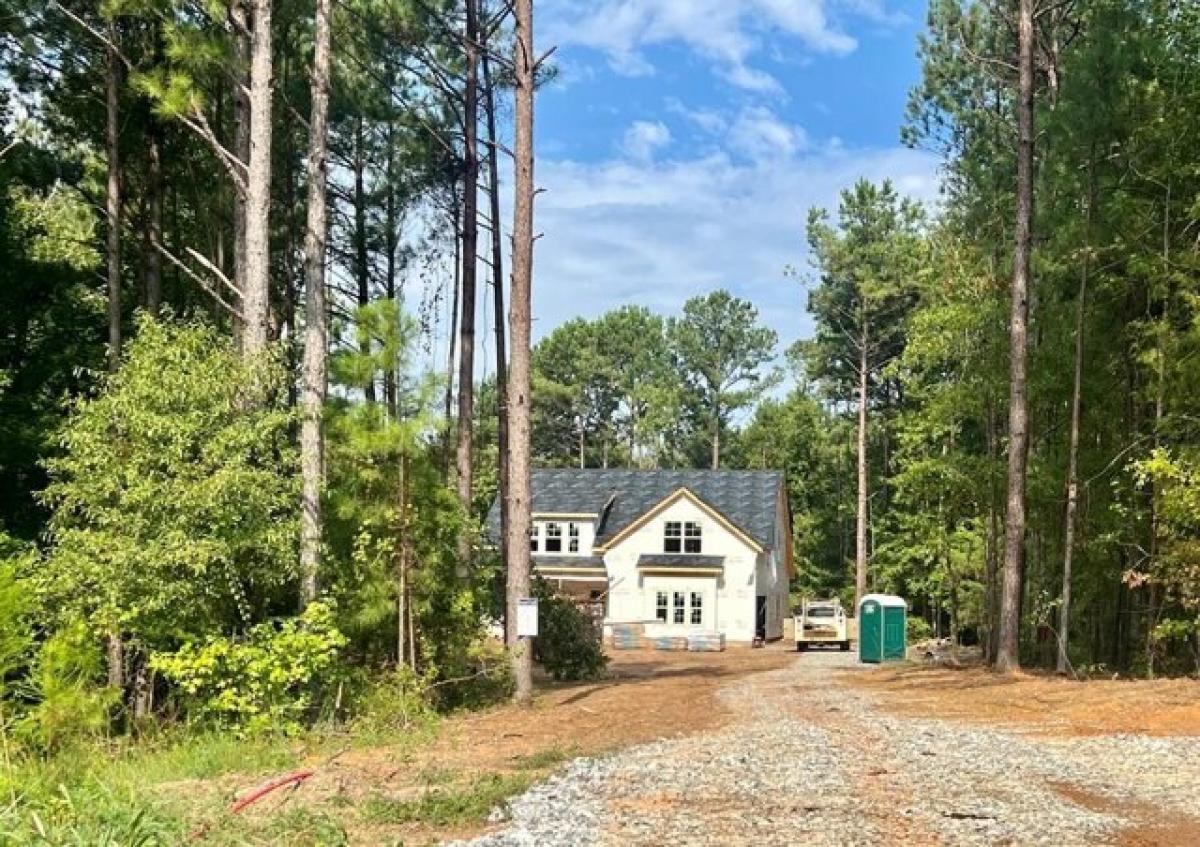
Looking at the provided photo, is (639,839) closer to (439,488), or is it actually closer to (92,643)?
(92,643)

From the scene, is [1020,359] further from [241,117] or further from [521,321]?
[241,117]

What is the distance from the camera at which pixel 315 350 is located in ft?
46.0

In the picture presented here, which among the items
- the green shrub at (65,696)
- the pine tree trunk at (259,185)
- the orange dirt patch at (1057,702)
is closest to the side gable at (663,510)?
the orange dirt patch at (1057,702)

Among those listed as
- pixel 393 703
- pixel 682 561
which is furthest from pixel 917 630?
pixel 393 703

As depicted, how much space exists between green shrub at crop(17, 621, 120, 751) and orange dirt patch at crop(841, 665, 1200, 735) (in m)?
9.88

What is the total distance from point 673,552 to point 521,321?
87.5ft

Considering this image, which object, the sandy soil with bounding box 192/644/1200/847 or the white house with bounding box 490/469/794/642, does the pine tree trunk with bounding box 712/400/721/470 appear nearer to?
the white house with bounding box 490/469/794/642

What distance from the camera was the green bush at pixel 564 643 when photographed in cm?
2123

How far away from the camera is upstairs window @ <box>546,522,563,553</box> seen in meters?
43.5

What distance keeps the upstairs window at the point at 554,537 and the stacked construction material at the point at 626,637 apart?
785cm

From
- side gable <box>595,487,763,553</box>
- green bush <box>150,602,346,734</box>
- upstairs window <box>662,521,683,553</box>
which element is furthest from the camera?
upstairs window <box>662,521,683,553</box>

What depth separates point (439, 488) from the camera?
14750mm

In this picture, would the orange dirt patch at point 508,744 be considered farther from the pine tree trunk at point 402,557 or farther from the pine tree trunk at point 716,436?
the pine tree trunk at point 716,436

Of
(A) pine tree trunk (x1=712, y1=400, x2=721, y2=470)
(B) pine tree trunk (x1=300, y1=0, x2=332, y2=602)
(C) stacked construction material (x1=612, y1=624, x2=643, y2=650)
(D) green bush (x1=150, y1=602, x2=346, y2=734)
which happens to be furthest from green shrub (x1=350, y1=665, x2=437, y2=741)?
(A) pine tree trunk (x1=712, y1=400, x2=721, y2=470)
